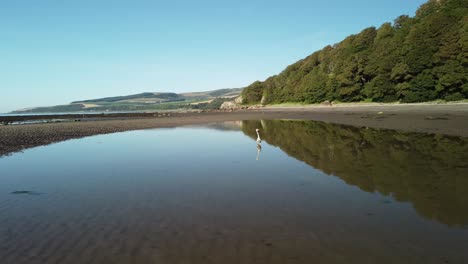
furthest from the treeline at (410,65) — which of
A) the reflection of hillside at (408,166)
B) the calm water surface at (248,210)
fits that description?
the calm water surface at (248,210)

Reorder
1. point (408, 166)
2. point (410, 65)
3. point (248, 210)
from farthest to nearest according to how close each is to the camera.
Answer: point (410, 65)
point (408, 166)
point (248, 210)

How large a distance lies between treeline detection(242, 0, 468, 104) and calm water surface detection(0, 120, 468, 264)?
37277 millimetres

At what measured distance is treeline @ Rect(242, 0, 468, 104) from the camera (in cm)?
4384

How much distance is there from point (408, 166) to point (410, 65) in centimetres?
4846

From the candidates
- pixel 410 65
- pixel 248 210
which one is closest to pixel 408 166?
pixel 248 210

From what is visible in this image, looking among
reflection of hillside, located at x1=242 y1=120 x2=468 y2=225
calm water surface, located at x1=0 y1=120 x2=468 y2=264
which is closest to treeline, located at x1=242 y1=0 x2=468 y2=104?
reflection of hillside, located at x1=242 y1=120 x2=468 y2=225

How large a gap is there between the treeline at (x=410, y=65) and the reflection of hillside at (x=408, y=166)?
108 ft

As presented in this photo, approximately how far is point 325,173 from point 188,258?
8.52m

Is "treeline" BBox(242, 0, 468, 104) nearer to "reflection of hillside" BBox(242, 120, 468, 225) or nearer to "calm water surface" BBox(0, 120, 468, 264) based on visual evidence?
"reflection of hillside" BBox(242, 120, 468, 225)

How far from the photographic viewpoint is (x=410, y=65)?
5088cm

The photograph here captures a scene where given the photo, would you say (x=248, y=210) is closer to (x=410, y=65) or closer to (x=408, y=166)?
(x=408, y=166)

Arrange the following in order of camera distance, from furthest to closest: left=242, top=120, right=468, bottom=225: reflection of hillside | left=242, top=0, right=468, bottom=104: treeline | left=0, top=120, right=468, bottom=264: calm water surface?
left=242, top=0, right=468, bottom=104: treeline → left=242, top=120, right=468, bottom=225: reflection of hillside → left=0, top=120, right=468, bottom=264: calm water surface

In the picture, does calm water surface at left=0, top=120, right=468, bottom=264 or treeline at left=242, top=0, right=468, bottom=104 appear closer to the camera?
calm water surface at left=0, top=120, right=468, bottom=264

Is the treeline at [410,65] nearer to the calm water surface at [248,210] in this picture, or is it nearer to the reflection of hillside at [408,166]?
the reflection of hillside at [408,166]
